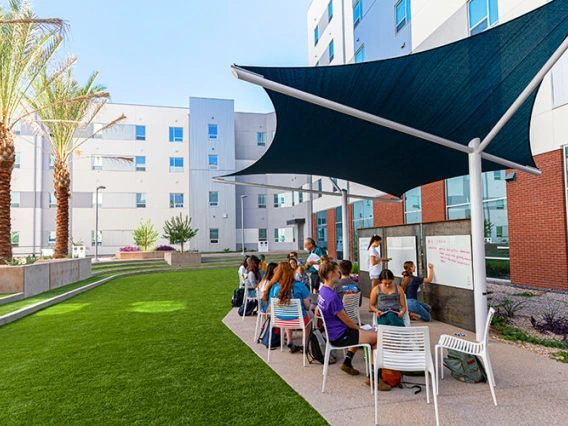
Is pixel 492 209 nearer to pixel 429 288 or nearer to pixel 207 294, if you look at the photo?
pixel 429 288

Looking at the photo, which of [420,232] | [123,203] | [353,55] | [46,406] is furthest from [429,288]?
[123,203]

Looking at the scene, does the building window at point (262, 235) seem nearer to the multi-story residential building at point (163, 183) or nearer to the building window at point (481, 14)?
the multi-story residential building at point (163, 183)

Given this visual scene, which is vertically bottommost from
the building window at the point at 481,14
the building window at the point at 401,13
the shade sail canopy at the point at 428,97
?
the shade sail canopy at the point at 428,97

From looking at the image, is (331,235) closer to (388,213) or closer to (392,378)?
(388,213)

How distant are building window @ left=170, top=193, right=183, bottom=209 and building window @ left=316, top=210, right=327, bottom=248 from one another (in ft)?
52.6

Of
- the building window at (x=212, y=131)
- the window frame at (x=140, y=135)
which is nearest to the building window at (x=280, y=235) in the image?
the building window at (x=212, y=131)

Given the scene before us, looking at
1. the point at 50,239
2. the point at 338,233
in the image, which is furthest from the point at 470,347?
the point at 50,239

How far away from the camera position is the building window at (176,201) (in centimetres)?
3834

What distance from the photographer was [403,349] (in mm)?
3625

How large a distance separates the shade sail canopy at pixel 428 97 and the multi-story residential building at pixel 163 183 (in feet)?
81.2

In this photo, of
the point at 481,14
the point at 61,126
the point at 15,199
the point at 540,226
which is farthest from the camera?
the point at 15,199

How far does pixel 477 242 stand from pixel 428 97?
8.08 ft

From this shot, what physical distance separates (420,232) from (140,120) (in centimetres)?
3613

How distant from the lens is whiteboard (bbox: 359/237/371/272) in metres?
11.2
